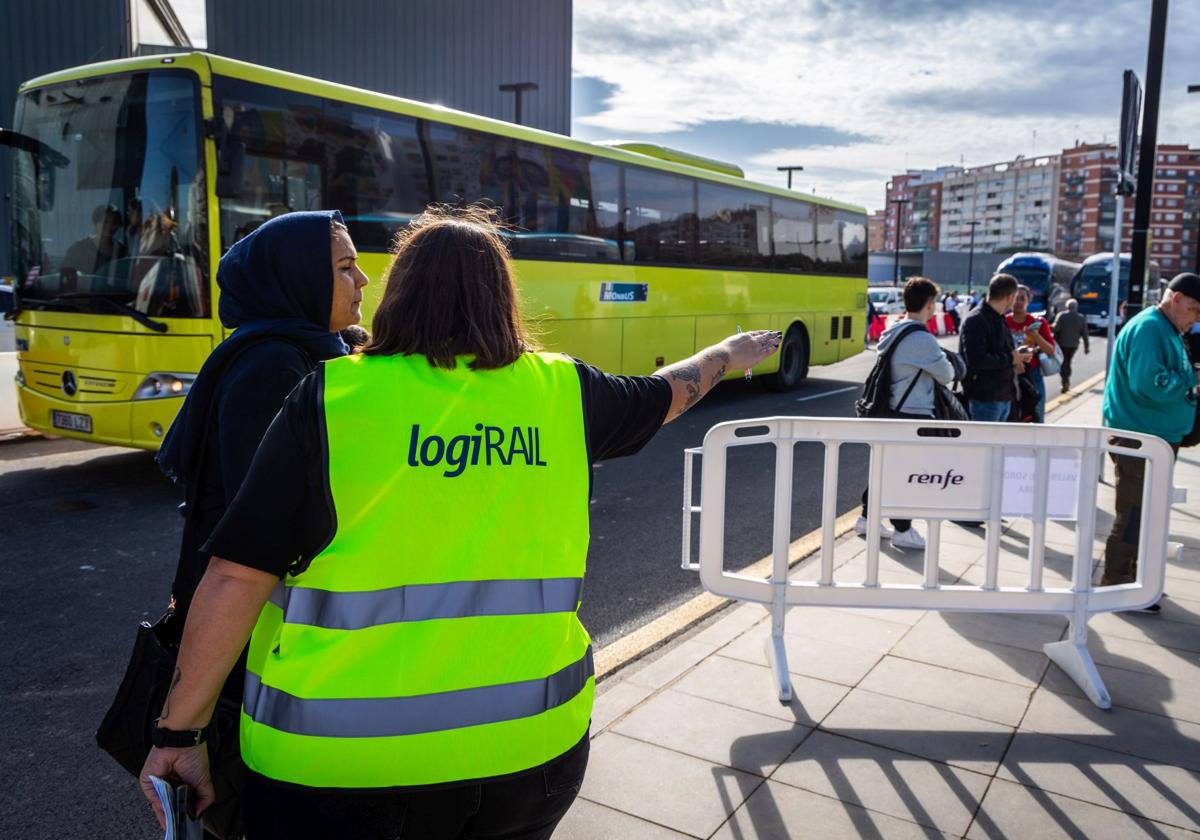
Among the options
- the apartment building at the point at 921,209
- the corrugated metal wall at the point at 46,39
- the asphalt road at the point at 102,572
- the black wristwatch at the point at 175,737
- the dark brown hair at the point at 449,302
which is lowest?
the asphalt road at the point at 102,572

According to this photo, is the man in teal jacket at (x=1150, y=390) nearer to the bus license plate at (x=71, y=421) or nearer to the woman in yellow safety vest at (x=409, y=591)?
the woman in yellow safety vest at (x=409, y=591)

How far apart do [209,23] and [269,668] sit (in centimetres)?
3041

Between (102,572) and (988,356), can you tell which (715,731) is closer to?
(102,572)

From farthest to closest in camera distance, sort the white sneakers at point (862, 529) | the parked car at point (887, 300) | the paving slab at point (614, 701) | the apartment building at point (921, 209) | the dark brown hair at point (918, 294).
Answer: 1. the apartment building at point (921, 209)
2. the parked car at point (887, 300)
3. the white sneakers at point (862, 529)
4. the dark brown hair at point (918, 294)
5. the paving slab at point (614, 701)

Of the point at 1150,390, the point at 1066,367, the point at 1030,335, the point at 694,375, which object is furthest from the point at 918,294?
the point at 1066,367

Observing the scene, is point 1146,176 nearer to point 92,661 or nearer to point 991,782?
point 991,782

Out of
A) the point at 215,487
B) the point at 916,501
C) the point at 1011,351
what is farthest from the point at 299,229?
the point at 1011,351

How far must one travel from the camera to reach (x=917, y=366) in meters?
6.46

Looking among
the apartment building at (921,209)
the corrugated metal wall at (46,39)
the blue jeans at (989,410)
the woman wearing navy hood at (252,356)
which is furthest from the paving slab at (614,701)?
the apartment building at (921,209)

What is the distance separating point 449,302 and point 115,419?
23.7 ft

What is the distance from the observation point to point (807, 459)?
10352 millimetres

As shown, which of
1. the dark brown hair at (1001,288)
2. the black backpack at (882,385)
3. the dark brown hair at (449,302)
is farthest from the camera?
the dark brown hair at (1001,288)

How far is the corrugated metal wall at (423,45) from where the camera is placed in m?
28.4

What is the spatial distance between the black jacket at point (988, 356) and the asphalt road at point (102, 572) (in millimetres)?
1503
